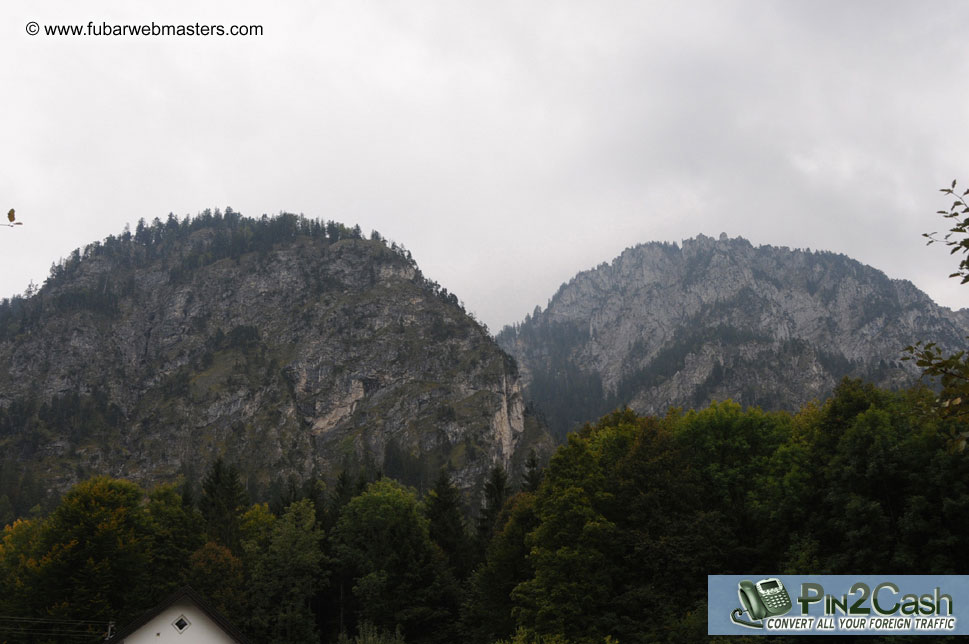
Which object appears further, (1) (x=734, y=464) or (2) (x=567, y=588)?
(1) (x=734, y=464)

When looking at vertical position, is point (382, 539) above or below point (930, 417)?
below

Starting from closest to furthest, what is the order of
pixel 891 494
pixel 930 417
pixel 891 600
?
pixel 930 417 < pixel 891 600 < pixel 891 494

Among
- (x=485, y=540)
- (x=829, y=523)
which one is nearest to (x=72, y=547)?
(x=485, y=540)

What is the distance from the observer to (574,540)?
4031cm

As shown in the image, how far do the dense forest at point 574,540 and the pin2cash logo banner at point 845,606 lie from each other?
1.32 m

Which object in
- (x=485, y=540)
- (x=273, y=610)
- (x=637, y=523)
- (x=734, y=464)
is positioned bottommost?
(x=273, y=610)

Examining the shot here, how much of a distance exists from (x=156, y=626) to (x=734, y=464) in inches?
1383

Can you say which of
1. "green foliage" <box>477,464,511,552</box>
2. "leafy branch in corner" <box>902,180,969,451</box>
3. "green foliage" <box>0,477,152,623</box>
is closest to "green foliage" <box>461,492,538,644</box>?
"green foliage" <box>477,464,511,552</box>

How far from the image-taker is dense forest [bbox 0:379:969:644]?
30.1 meters

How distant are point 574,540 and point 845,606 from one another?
16375mm

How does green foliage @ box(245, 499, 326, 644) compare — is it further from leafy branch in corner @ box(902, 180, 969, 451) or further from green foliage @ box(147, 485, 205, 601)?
leafy branch in corner @ box(902, 180, 969, 451)

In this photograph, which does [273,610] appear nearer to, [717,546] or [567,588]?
[567,588]

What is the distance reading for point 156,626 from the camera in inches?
1519

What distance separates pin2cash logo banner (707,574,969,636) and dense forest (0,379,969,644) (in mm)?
1323
